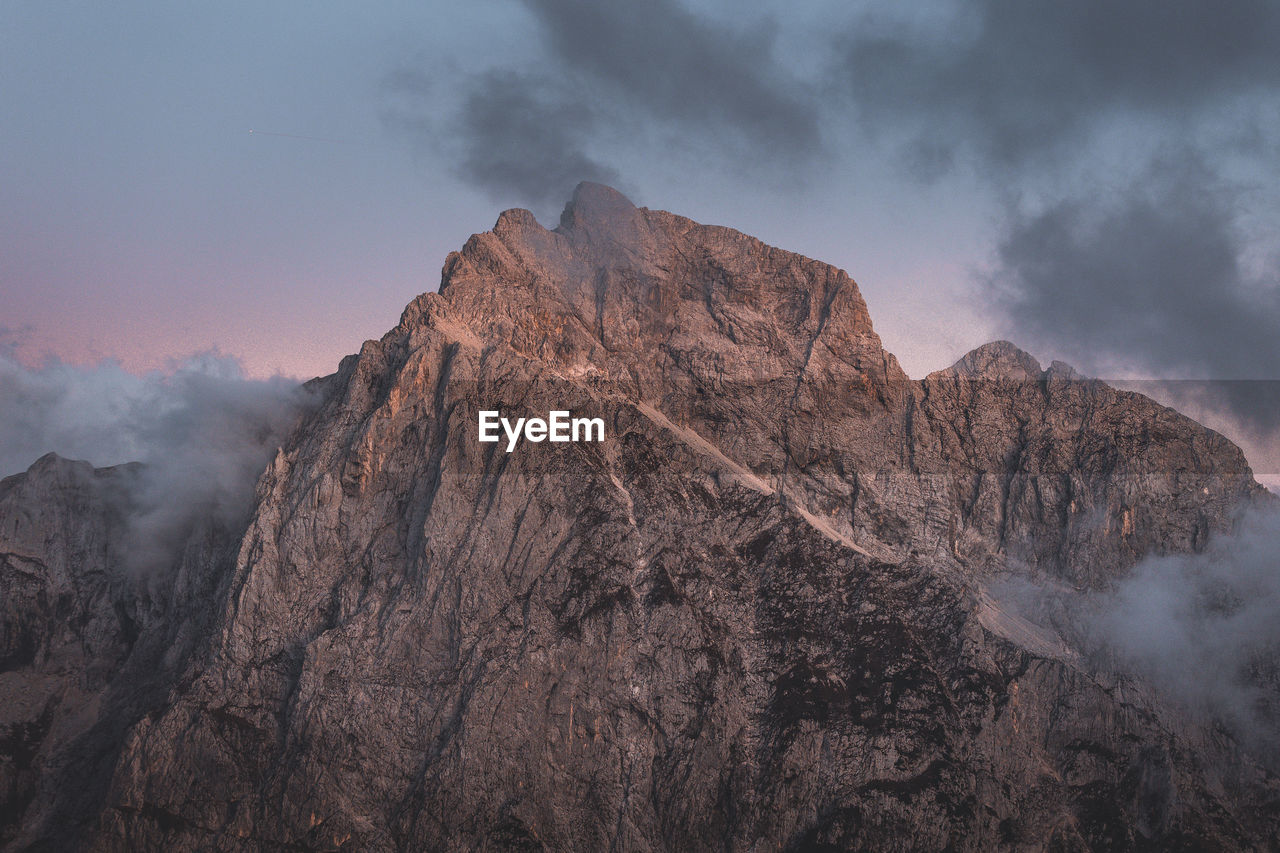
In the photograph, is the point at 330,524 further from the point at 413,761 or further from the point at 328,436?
the point at 413,761

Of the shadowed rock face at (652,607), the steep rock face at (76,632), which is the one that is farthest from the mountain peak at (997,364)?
the steep rock face at (76,632)

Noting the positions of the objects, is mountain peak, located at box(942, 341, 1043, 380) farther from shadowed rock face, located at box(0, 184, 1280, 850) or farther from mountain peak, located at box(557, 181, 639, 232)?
mountain peak, located at box(557, 181, 639, 232)

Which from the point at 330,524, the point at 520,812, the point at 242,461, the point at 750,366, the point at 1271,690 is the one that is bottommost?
the point at 520,812

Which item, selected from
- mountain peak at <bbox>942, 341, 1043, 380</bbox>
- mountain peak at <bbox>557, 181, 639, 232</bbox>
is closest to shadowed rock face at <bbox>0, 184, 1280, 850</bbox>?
mountain peak at <bbox>942, 341, 1043, 380</bbox>

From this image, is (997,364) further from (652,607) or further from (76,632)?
(76,632)

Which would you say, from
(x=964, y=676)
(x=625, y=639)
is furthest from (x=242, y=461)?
(x=964, y=676)

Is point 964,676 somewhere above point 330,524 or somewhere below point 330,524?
below

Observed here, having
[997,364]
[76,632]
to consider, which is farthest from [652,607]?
[76,632]

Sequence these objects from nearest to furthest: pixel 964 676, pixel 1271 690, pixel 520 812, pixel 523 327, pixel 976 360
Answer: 1. pixel 520 812
2. pixel 964 676
3. pixel 1271 690
4. pixel 523 327
5. pixel 976 360

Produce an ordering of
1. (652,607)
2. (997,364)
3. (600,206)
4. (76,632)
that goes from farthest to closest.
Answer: (600,206) < (997,364) < (76,632) < (652,607)
